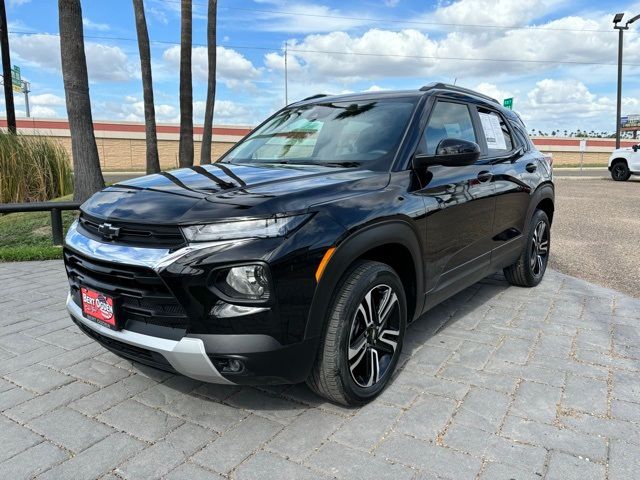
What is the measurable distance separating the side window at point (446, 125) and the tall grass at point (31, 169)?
959cm

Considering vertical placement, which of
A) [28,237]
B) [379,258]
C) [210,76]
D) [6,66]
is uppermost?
[6,66]

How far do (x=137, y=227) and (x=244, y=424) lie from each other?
3.84 feet

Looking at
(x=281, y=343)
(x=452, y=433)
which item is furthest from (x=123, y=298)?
(x=452, y=433)

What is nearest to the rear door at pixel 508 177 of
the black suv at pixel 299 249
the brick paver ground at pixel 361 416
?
the black suv at pixel 299 249

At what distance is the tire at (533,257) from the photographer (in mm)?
4945

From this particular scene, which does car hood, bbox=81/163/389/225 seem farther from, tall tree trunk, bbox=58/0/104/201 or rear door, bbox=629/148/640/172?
rear door, bbox=629/148/640/172

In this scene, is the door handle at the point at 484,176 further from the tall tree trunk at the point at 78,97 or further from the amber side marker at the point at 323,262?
the tall tree trunk at the point at 78,97

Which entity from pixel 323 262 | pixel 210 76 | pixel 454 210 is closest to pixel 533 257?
pixel 454 210

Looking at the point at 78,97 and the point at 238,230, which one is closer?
the point at 238,230

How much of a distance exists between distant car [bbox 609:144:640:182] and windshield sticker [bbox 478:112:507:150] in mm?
17674

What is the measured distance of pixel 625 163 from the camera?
1956 centimetres

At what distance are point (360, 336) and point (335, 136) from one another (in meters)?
1.46

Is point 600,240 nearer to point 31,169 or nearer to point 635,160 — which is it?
point 31,169

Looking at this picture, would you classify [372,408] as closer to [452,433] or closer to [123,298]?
[452,433]
